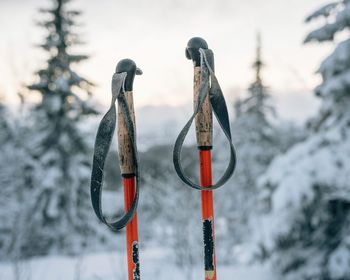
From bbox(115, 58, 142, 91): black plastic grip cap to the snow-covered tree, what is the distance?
4.40 meters

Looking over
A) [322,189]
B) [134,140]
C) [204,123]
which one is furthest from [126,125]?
[322,189]

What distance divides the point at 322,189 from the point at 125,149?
15.0 feet

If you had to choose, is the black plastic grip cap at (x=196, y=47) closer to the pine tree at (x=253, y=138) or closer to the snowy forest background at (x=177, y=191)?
the snowy forest background at (x=177, y=191)

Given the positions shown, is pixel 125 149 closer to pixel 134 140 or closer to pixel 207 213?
pixel 134 140

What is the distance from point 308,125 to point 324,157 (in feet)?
5.38

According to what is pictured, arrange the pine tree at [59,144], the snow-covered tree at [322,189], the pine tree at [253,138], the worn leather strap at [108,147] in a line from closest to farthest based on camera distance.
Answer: the worn leather strap at [108,147]
the snow-covered tree at [322,189]
the pine tree at [59,144]
the pine tree at [253,138]

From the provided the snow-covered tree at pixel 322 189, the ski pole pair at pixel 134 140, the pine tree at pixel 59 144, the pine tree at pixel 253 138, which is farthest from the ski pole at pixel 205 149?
the pine tree at pixel 253 138

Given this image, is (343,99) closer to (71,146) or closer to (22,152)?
(71,146)

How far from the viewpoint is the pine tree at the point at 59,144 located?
15977mm

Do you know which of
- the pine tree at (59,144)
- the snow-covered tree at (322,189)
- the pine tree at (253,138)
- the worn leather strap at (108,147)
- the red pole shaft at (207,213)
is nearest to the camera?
the worn leather strap at (108,147)

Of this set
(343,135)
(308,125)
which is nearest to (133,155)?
(343,135)

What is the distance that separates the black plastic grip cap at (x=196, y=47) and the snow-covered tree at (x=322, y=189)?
14.1ft

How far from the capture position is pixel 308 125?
24.9ft

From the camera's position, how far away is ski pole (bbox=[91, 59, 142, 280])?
6.56 ft
